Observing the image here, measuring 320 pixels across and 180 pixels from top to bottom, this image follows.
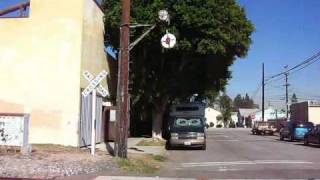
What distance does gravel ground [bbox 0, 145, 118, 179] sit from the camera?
1667 centimetres

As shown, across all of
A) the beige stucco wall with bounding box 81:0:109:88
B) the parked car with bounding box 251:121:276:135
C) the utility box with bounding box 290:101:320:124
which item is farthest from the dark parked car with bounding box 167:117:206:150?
the utility box with bounding box 290:101:320:124

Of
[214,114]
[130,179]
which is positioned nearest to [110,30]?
[130,179]

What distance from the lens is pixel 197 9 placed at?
3616cm

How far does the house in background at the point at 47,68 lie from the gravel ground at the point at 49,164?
4.31m

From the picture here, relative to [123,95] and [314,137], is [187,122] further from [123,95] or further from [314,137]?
[123,95]

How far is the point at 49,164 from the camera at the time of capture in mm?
18141

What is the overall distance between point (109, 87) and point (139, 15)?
473cm

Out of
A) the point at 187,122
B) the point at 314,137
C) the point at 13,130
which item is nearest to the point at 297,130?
the point at 314,137

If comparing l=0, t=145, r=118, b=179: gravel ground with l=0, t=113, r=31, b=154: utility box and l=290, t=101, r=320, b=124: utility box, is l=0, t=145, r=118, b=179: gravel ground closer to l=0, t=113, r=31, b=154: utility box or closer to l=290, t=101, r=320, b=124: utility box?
l=0, t=113, r=31, b=154: utility box

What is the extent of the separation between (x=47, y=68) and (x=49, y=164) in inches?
378

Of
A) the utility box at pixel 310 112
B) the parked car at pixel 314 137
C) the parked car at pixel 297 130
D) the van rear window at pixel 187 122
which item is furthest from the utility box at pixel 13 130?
the utility box at pixel 310 112

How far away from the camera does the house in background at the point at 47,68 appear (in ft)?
87.8

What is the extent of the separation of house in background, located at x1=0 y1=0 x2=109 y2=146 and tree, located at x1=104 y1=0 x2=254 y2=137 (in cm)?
800

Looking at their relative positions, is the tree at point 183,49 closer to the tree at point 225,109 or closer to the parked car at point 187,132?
the parked car at point 187,132
